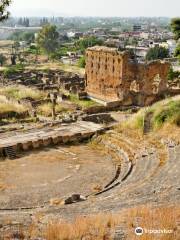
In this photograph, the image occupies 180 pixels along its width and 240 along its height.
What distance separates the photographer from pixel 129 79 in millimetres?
45031

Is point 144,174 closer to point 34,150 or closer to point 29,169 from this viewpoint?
point 29,169

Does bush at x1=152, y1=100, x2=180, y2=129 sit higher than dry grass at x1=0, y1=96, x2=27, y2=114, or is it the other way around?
bush at x1=152, y1=100, x2=180, y2=129

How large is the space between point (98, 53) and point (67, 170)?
84.1 ft

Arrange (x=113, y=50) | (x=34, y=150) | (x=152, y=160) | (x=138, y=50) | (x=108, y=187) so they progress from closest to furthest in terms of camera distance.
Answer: (x=108, y=187)
(x=152, y=160)
(x=34, y=150)
(x=113, y=50)
(x=138, y=50)

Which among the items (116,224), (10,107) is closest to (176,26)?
(10,107)

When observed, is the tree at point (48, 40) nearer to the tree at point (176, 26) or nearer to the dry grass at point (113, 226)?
the tree at point (176, 26)

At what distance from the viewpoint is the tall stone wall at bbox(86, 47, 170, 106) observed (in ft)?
144

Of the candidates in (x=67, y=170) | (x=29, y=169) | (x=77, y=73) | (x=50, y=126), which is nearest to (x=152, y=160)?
(x=67, y=170)

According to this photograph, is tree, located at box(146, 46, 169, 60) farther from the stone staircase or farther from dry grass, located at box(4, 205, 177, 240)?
dry grass, located at box(4, 205, 177, 240)

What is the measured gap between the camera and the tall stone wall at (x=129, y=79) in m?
43.8

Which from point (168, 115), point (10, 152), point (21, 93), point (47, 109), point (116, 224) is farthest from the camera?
point (21, 93)

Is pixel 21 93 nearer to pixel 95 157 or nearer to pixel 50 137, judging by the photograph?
pixel 50 137

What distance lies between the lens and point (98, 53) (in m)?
47.7

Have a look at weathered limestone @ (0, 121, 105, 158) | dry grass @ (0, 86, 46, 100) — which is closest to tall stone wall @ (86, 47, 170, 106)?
dry grass @ (0, 86, 46, 100)
